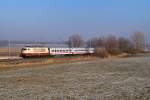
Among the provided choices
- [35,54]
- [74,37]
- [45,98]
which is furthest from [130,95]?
[74,37]

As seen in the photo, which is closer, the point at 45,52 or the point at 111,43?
the point at 45,52

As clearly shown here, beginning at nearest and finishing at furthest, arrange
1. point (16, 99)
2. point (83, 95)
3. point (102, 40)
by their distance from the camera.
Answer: point (16, 99) < point (83, 95) < point (102, 40)

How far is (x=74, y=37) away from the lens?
152250 mm

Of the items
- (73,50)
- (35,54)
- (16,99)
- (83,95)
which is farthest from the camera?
(73,50)

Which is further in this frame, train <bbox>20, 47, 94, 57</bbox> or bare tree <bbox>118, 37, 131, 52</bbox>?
bare tree <bbox>118, 37, 131, 52</bbox>

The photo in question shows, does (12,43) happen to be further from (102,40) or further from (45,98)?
(45,98)

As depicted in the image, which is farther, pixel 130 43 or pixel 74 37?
pixel 74 37

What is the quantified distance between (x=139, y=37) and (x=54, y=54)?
7252 centimetres

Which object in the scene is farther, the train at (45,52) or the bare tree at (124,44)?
the bare tree at (124,44)

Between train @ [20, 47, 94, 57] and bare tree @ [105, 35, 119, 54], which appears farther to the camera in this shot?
bare tree @ [105, 35, 119, 54]

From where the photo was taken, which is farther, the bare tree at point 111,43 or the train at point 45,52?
the bare tree at point 111,43

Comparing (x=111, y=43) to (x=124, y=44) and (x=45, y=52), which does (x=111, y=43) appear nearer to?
(x=124, y=44)

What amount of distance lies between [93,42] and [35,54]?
56.8 m

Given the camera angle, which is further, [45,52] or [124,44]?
[124,44]
